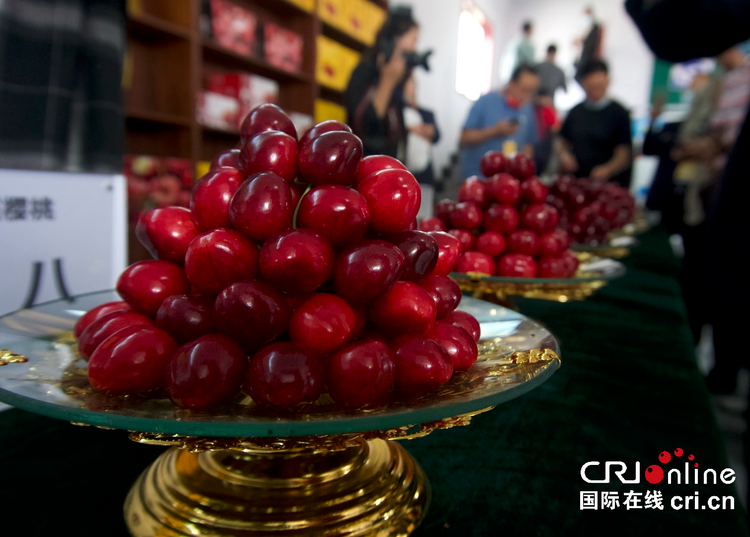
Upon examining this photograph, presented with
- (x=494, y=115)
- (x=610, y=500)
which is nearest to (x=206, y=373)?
(x=610, y=500)

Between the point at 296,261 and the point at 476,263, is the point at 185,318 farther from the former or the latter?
the point at 476,263

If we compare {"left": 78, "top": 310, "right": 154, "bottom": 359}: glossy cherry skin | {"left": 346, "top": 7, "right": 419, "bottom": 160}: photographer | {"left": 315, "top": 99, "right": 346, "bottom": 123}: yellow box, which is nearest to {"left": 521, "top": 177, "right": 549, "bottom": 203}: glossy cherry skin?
{"left": 78, "top": 310, "right": 154, "bottom": 359}: glossy cherry skin

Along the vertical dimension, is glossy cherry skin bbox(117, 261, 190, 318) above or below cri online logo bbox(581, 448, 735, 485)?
above

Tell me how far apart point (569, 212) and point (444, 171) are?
441 cm

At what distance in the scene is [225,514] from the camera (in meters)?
0.32

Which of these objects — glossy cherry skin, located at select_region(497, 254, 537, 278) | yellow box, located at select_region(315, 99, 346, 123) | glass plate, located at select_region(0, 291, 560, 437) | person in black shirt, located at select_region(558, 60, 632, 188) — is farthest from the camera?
yellow box, located at select_region(315, 99, 346, 123)

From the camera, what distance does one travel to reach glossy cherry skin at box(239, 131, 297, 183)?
37cm

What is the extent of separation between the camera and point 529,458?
1.51 feet

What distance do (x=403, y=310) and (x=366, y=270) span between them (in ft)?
0.15

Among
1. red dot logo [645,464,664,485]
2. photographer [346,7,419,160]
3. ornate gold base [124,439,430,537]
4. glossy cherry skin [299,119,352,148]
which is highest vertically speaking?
photographer [346,7,419,160]

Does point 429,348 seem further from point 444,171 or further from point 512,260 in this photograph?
point 444,171

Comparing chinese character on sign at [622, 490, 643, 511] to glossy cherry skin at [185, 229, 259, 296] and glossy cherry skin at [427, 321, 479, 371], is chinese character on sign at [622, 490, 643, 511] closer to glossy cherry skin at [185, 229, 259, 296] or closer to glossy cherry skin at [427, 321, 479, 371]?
glossy cherry skin at [427, 321, 479, 371]

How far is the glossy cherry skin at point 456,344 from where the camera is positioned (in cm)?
37

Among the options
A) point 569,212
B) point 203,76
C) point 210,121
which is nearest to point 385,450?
point 569,212
